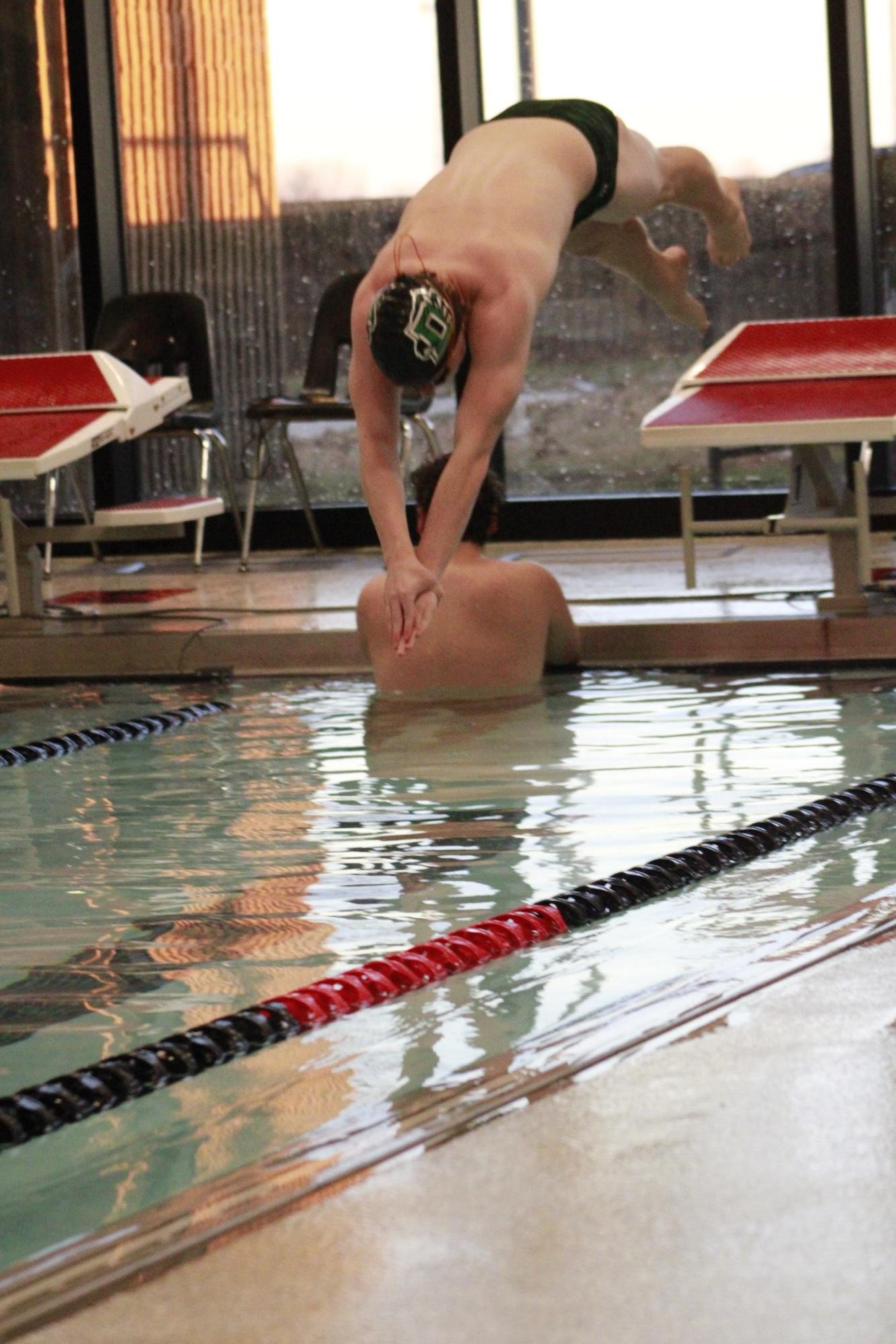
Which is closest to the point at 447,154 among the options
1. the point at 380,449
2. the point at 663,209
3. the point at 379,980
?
the point at 663,209

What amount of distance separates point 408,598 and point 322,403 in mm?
4679

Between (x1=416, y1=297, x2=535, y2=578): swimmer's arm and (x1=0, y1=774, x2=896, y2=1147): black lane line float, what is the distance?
925 millimetres

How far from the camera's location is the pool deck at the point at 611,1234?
173cm

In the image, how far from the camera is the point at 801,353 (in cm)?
659

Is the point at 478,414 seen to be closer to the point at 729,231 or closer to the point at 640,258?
the point at 640,258

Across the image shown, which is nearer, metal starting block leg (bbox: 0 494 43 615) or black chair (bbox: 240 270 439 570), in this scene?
metal starting block leg (bbox: 0 494 43 615)

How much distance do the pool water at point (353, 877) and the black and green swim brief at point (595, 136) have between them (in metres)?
1.37

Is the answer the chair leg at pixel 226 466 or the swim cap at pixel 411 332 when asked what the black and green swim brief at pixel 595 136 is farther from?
the chair leg at pixel 226 466

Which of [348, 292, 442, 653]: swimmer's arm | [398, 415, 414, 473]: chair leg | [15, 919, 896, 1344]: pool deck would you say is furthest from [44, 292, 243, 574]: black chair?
[15, 919, 896, 1344]: pool deck

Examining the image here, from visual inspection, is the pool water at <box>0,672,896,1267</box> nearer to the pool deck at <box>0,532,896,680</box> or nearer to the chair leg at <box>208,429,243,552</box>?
the pool deck at <box>0,532,896,680</box>

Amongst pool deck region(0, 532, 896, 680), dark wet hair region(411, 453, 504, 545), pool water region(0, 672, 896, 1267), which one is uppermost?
dark wet hair region(411, 453, 504, 545)

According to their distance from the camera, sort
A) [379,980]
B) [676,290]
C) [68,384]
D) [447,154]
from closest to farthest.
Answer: [379,980]
[676,290]
[68,384]
[447,154]

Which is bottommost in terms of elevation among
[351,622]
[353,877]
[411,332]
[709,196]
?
[353,877]

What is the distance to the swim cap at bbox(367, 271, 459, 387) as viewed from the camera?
12.9 ft
